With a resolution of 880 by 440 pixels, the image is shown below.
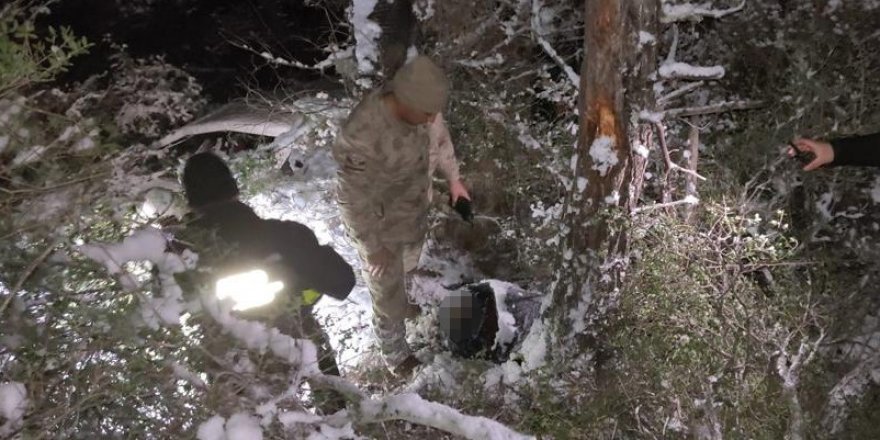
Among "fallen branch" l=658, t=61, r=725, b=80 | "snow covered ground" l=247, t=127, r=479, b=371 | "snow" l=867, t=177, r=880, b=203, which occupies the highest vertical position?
"fallen branch" l=658, t=61, r=725, b=80

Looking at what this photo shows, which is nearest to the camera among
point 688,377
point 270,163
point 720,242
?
point 688,377

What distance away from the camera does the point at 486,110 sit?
5.41 metres

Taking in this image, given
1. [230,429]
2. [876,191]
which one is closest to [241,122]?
[230,429]

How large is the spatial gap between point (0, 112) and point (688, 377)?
3646 millimetres

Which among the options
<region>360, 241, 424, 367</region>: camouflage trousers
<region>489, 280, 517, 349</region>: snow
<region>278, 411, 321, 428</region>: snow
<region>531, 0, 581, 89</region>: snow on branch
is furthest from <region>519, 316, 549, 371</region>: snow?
<region>278, 411, 321, 428</region>: snow

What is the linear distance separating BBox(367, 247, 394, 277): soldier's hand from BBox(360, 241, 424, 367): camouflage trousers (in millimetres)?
22

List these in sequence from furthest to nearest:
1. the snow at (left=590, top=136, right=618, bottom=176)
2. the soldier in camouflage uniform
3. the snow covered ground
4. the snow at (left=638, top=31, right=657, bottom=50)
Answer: the snow covered ground → the snow at (left=590, top=136, right=618, bottom=176) → the snow at (left=638, top=31, right=657, bottom=50) → the soldier in camouflage uniform

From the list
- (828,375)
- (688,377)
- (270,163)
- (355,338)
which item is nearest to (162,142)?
Answer: (270,163)

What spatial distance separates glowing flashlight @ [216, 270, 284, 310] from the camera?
263 cm

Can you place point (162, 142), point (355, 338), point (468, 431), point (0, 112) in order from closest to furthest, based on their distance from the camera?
point (0, 112)
point (468, 431)
point (355, 338)
point (162, 142)

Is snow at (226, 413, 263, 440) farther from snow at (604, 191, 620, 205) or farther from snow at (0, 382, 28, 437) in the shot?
snow at (604, 191, 620, 205)

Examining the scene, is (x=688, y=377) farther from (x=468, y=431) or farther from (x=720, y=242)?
(x=468, y=431)

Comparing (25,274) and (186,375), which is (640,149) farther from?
(25,274)

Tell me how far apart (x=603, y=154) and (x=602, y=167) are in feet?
0.28
